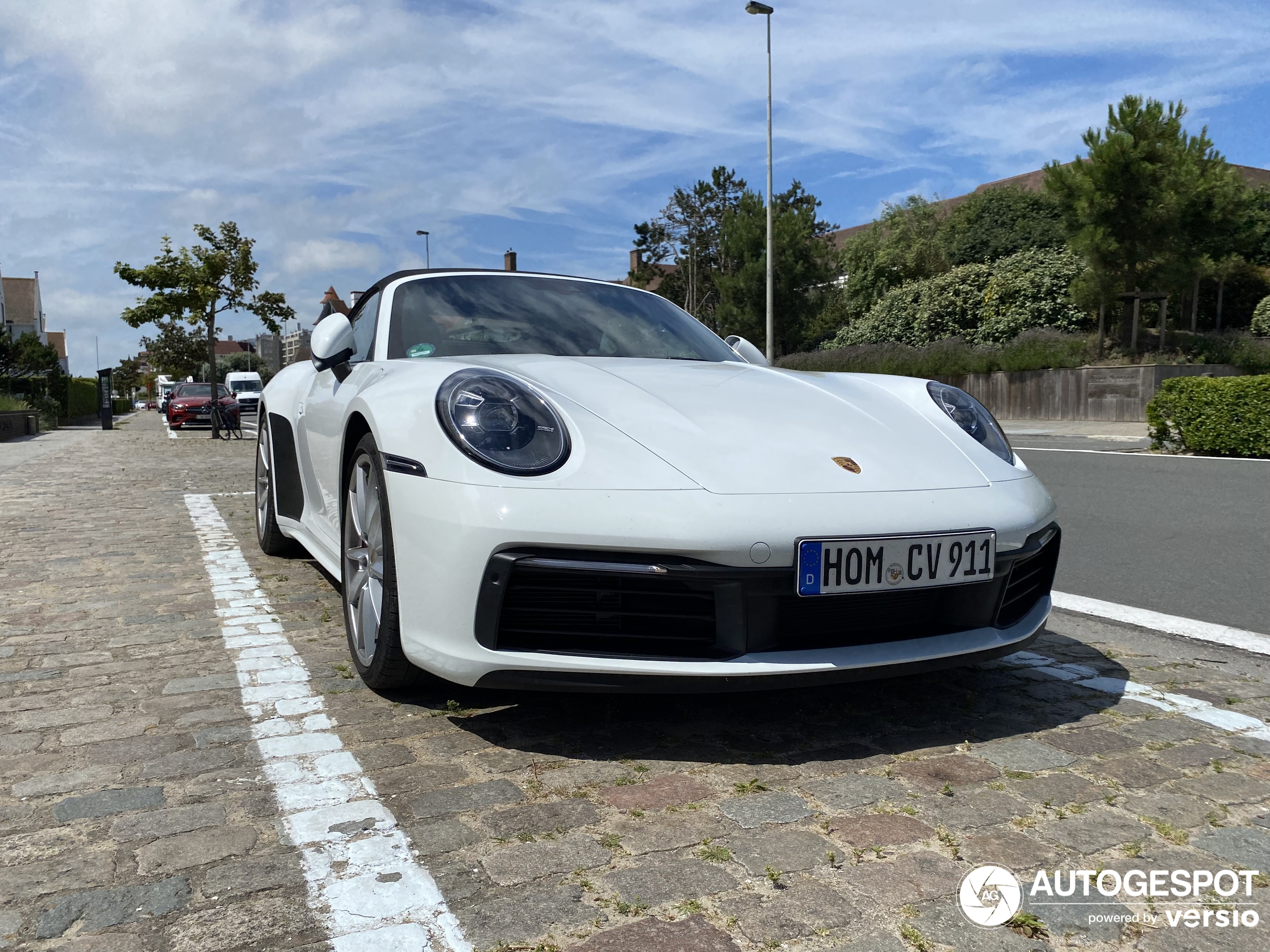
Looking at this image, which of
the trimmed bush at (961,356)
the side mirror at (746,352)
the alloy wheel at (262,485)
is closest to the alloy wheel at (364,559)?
the side mirror at (746,352)

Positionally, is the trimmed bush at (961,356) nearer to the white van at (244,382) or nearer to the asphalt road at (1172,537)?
the asphalt road at (1172,537)

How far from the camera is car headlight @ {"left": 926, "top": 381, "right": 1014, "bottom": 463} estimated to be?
3.22 meters

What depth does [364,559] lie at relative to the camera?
120 inches

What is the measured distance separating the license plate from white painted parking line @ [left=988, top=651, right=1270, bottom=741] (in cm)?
89

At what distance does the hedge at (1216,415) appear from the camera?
1180cm

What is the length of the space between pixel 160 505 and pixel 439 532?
6.64 metres

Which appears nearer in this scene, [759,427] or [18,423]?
[759,427]

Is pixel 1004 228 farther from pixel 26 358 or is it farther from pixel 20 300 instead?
pixel 20 300

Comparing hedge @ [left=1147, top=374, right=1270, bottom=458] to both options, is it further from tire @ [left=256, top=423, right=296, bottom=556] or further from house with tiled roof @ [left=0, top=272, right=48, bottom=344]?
house with tiled roof @ [left=0, top=272, right=48, bottom=344]

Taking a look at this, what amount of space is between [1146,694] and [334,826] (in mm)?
2417

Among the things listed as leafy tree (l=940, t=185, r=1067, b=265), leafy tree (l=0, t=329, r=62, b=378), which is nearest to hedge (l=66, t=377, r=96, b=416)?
leafy tree (l=0, t=329, r=62, b=378)

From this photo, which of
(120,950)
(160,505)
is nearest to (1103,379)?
(160,505)

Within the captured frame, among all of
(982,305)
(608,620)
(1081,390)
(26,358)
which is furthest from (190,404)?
(608,620)

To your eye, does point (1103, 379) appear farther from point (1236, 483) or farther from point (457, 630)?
point (457, 630)
